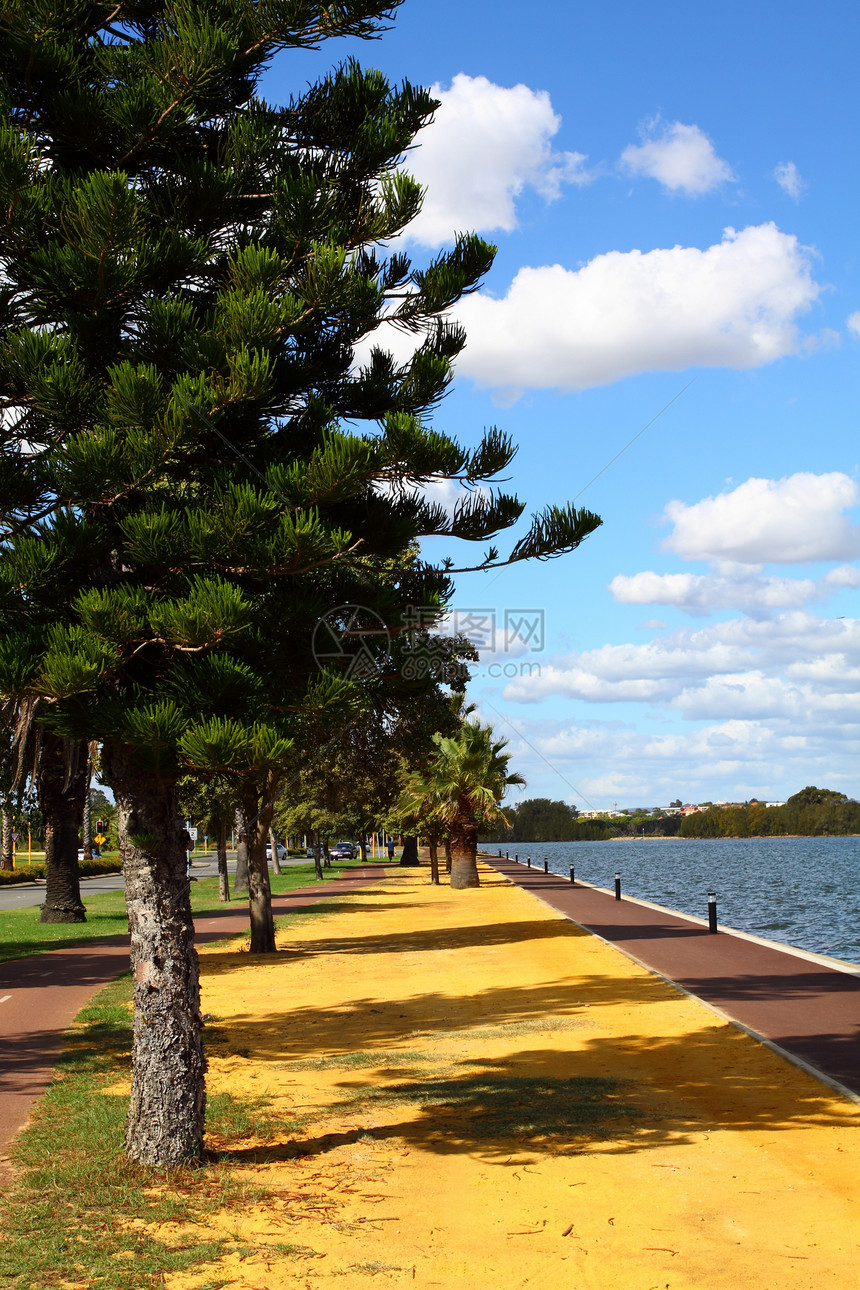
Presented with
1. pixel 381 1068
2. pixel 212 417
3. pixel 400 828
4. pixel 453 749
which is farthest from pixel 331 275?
pixel 400 828

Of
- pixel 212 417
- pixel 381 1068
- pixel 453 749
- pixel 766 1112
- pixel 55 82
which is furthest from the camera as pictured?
pixel 453 749

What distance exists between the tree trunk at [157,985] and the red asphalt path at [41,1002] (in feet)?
3.96

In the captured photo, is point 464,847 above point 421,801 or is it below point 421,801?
below

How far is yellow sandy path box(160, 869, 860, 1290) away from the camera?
514cm

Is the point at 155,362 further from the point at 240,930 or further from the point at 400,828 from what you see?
Result: the point at 400,828

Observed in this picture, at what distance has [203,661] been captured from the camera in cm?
579

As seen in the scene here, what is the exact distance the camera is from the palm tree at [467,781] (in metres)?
31.8

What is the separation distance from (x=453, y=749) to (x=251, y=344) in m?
26.5

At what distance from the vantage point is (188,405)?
5.50 meters

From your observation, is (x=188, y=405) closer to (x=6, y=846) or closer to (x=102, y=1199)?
(x=102, y=1199)

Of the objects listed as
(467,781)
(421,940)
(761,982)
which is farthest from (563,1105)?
(467,781)

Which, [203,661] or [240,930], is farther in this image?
[240,930]

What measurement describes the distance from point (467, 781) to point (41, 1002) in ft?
62.6

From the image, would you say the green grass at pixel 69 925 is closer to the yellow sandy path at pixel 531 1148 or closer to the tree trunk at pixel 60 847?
the tree trunk at pixel 60 847
